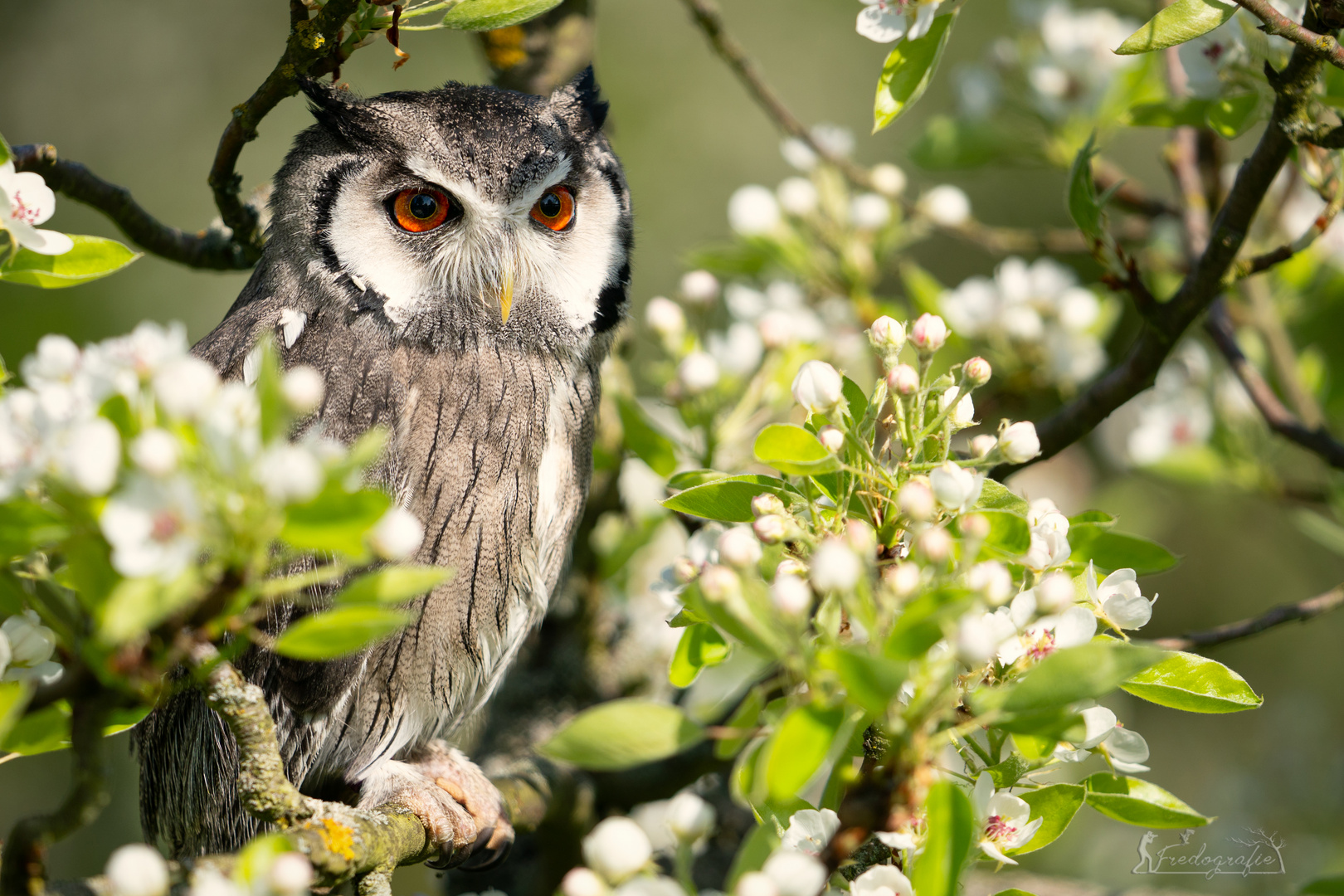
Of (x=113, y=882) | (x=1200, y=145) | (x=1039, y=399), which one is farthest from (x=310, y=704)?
(x=1200, y=145)

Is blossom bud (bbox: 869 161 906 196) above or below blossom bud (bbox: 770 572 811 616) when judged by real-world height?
below

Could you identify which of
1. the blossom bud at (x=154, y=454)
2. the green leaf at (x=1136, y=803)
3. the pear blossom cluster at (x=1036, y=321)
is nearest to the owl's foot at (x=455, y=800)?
the green leaf at (x=1136, y=803)

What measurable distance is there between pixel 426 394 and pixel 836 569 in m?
1.07

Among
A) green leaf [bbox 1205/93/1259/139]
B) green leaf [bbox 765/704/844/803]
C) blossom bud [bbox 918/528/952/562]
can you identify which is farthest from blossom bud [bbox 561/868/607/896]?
green leaf [bbox 1205/93/1259/139]

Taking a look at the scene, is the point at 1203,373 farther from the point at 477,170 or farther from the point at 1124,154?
the point at 1124,154

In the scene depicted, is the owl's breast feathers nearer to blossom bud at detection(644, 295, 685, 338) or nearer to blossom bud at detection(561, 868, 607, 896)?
blossom bud at detection(644, 295, 685, 338)

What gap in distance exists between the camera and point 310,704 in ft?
5.47

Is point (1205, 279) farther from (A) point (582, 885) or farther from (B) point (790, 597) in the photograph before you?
(A) point (582, 885)

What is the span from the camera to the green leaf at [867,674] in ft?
2.47

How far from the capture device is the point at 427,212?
6.01ft

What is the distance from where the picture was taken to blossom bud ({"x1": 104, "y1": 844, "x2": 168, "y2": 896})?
2.60 feet

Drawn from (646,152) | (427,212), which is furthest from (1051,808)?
(646,152)

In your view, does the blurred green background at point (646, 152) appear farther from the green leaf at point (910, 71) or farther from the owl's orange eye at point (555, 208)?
the green leaf at point (910, 71)

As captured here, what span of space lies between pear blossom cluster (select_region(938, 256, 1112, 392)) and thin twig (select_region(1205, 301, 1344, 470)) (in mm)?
342
